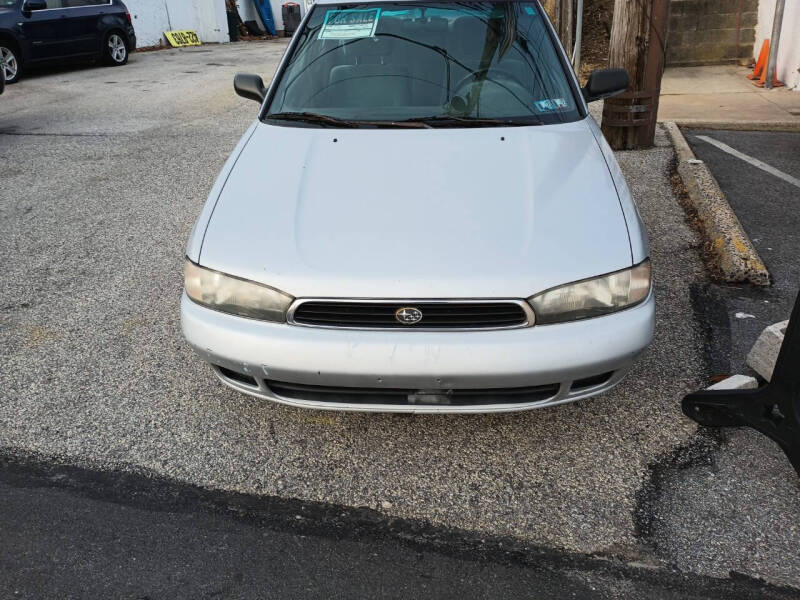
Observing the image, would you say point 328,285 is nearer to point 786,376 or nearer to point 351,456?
point 351,456

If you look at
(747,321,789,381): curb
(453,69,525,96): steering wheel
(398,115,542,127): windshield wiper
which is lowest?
(747,321,789,381): curb

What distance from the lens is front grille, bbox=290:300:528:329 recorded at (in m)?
2.51

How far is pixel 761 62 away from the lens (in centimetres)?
1060

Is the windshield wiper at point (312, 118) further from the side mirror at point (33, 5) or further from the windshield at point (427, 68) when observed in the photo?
the side mirror at point (33, 5)

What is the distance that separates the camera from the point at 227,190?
123 inches

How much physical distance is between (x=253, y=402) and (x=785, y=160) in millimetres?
5649

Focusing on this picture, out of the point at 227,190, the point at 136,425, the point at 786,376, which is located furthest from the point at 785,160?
the point at 136,425

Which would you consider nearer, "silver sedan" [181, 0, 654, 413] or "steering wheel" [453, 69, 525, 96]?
"silver sedan" [181, 0, 654, 413]

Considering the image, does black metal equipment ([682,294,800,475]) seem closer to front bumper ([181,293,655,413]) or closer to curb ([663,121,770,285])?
front bumper ([181,293,655,413])

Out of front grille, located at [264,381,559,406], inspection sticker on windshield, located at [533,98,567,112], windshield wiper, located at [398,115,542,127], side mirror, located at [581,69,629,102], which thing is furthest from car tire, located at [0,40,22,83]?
front grille, located at [264,381,559,406]

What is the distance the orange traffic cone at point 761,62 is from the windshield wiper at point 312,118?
9095 mm

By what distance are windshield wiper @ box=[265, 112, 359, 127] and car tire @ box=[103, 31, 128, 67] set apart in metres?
11.9

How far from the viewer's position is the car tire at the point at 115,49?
14.0 m

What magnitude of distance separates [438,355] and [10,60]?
39.5 ft
